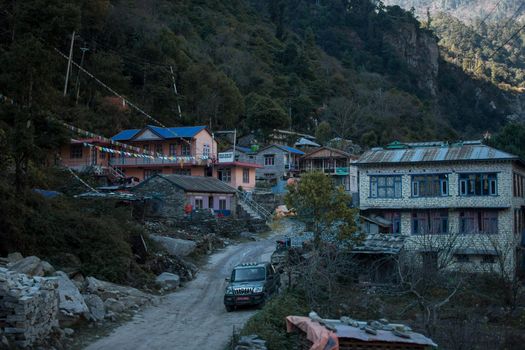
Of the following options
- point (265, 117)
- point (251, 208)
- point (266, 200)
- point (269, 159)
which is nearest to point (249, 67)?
point (265, 117)

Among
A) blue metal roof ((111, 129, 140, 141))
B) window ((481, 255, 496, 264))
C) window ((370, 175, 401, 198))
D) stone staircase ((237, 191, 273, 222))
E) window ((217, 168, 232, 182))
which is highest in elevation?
blue metal roof ((111, 129, 140, 141))

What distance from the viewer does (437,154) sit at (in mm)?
37500

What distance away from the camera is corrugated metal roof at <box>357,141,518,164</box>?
36.0m

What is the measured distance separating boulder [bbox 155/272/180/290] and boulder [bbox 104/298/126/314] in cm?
505

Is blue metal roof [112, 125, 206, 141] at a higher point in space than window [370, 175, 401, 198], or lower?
higher

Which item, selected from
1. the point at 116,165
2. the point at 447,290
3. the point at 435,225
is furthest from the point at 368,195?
the point at 116,165

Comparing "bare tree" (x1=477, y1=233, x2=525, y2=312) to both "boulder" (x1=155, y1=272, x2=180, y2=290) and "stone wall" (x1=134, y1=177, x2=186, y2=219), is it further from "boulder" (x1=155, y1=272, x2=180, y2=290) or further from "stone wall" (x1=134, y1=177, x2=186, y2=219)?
"stone wall" (x1=134, y1=177, x2=186, y2=219)

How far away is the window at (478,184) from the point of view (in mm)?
35938

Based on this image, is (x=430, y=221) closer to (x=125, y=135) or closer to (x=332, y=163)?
(x=332, y=163)

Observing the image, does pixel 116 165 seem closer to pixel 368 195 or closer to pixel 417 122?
pixel 368 195

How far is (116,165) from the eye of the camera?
56.1 meters

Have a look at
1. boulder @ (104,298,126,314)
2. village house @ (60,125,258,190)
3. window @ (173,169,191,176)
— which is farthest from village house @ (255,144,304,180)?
boulder @ (104,298,126,314)

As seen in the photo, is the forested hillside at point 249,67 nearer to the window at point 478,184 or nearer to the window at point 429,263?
the window at point 429,263

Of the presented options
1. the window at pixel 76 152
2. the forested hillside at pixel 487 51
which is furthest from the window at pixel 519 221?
the forested hillside at pixel 487 51
